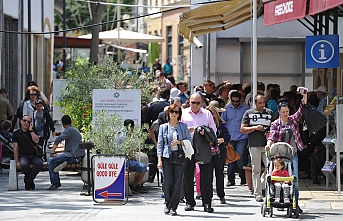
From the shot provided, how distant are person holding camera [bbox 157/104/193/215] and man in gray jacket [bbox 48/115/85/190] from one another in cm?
328

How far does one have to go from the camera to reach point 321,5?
13.5m

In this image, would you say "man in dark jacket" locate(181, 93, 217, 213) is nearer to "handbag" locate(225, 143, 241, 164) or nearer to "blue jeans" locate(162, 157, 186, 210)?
"blue jeans" locate(162, 157, 186, 210)

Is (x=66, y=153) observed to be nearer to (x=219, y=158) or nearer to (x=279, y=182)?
(x=219, y=158)

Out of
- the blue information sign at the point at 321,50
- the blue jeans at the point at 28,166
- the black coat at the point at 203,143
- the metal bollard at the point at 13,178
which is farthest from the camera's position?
the blue information sign at the point at 321,50

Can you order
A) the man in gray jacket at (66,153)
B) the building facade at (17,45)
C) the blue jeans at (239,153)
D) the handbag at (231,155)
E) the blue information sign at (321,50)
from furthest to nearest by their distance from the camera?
1. the building facade at (17,45)
2. the blue information sign at (321,50)
3. the blue jeans at (239,153)
4. the man in gray jacket at (66,153)
5. the handbag at (231,155)

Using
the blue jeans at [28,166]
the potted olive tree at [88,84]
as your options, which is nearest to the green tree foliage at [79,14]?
the potted olive tree at [88,84]

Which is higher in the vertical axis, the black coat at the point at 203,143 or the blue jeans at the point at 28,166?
the black coat at the point at 203,143

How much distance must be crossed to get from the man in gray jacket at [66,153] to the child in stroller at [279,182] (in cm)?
448

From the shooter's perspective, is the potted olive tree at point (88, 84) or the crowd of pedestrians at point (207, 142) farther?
the potted olive tree at point (88, 84)

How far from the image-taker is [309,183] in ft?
52.9

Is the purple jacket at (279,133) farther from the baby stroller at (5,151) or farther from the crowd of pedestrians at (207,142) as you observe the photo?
the baby stroller at (5,151)

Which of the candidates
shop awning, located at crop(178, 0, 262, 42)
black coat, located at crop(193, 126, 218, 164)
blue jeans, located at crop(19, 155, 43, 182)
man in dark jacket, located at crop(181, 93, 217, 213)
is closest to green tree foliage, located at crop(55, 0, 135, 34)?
shop awning, located at crop(178, 0, 262, 42)

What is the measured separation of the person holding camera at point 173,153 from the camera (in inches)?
484

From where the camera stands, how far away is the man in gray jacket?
15234mm
